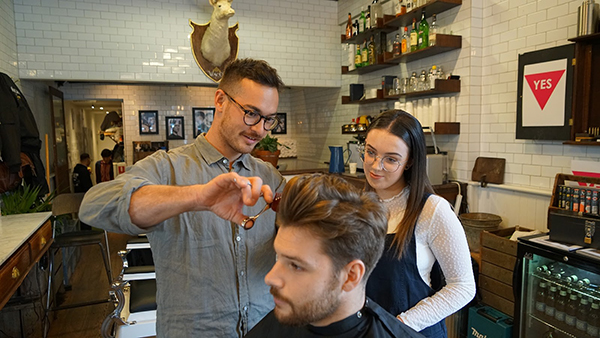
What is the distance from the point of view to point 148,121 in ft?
22.2

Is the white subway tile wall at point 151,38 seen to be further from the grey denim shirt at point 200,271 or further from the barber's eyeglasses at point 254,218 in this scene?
the barber's eyeglasses at point 254,218

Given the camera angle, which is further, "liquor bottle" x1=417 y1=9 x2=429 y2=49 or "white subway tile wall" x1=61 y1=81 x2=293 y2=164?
"white subway tile wall" x1=61 y1=81 x2=293 y2=164

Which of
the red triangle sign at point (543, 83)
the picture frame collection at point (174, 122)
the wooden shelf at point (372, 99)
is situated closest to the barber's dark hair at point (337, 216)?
the red triangle sign at point (543, 83)

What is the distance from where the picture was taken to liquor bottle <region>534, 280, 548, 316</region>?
8.49ft

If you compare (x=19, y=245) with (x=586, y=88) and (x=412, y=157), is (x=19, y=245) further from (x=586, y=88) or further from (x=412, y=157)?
(x=586, y=88)

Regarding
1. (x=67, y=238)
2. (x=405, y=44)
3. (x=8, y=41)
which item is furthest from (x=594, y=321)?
(x=8, y=41)

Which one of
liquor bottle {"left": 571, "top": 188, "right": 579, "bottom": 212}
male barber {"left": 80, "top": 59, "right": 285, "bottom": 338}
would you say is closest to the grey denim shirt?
male barber {"left": 80, "top": 59, "right": 285, "bottom": 338}

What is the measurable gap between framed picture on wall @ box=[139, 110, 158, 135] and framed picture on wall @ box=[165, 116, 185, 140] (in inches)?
7.7

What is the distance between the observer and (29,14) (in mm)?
4344

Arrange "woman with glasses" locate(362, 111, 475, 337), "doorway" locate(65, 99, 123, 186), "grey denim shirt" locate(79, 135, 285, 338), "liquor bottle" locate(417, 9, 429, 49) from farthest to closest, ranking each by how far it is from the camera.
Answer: "doorway" locate(65, 99, 123, 186), "liquor bottle" locate(417, 9, 429, 49), "woman with glasses" locate(362, 111, 475, 337), "grey denim shirt" locate(79, 135, 285, 338)

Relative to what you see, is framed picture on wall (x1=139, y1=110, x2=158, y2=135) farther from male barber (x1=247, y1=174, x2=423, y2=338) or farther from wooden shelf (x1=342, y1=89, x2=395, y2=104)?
male barber (x1=247, y1=174, x2=423, y2=338)

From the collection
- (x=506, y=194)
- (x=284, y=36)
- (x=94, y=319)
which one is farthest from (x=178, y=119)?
(x=506, y=194)

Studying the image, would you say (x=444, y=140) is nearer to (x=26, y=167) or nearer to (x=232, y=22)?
(x=232, y=22)

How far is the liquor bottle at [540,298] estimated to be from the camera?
259 cm
